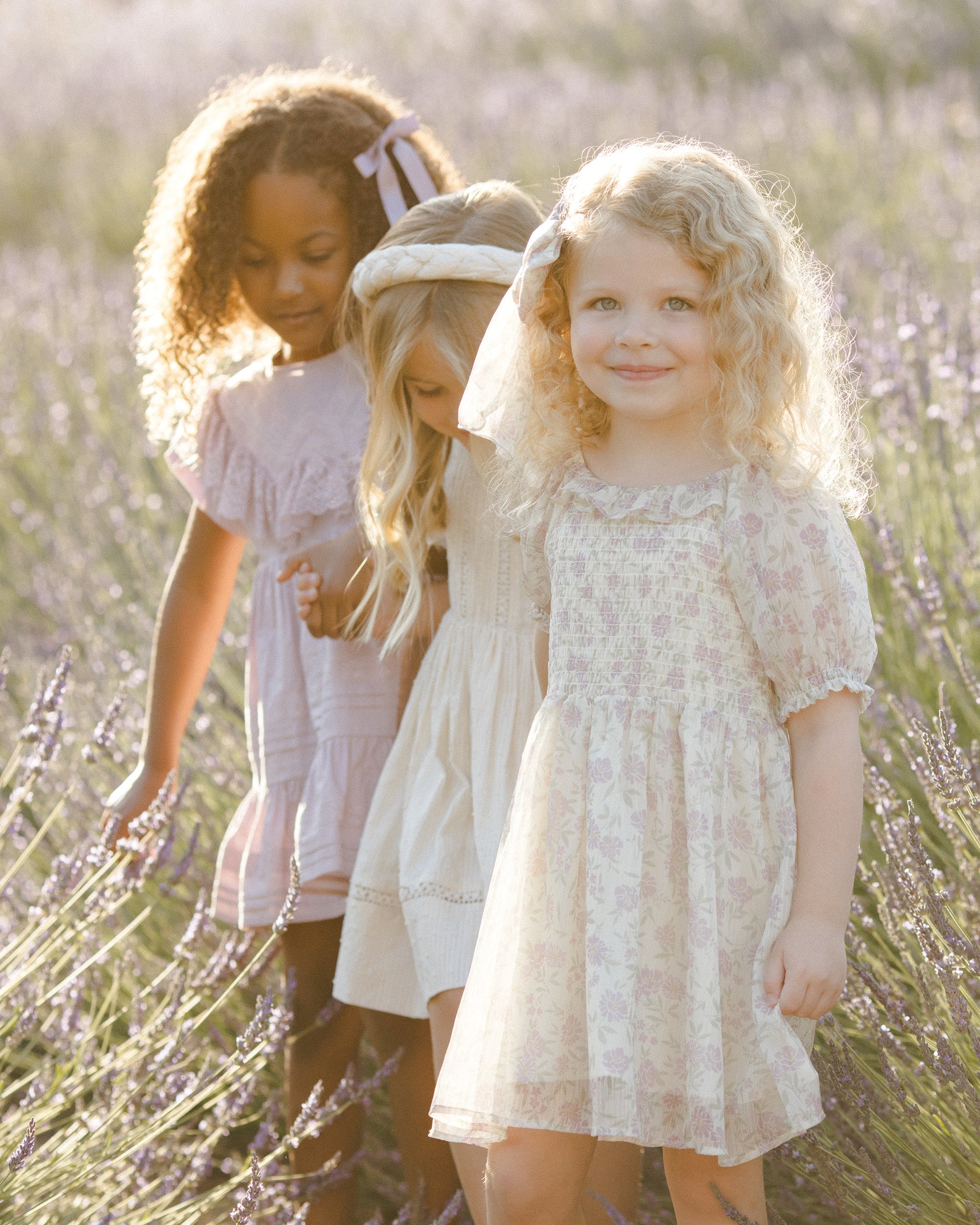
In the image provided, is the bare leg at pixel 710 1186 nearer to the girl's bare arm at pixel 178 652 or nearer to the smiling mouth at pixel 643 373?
the smiling mouth at pixel 643 373

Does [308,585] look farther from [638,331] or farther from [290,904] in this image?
[638,331]

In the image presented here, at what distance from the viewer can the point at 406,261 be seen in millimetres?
1609

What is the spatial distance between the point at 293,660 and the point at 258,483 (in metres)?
0.27

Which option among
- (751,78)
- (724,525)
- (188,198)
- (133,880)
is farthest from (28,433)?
(751,78)

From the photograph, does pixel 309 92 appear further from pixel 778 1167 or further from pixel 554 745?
pixel 778 1167

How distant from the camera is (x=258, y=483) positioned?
2.00m

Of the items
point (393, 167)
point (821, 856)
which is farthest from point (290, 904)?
point (393, 167)

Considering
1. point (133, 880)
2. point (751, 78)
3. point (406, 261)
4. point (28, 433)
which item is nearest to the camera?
point (406, 261)

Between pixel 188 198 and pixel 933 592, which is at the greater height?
pixel 188 198

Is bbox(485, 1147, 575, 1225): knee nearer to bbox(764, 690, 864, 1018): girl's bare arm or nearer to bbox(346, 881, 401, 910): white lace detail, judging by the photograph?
bbox(764, 690, 864, 1018): girl's bare arm

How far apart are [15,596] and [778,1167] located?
122 inches

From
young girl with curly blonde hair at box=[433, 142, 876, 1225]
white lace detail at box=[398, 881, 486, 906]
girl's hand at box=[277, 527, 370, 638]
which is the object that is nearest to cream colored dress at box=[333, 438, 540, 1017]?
white lace detail at box=[398, 881, 486, 906]

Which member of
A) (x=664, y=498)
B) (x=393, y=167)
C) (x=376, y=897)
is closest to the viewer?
(x=664, y=498)

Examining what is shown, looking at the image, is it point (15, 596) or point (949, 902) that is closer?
point (949, 902)
